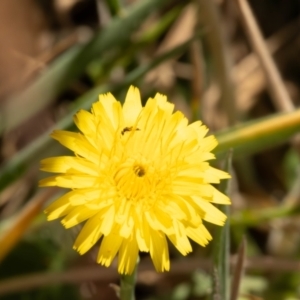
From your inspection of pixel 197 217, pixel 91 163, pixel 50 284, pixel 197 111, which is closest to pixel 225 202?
pixel 197 217

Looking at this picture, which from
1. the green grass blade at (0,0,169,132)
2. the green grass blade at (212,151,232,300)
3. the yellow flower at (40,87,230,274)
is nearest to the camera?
the yellow flower at (40,87,230,274)

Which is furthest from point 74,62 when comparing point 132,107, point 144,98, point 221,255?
point 221,255

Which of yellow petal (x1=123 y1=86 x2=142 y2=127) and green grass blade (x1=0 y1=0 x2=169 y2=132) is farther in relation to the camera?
green grass blade (x1=0 y1=0 x2=169 y2=132)

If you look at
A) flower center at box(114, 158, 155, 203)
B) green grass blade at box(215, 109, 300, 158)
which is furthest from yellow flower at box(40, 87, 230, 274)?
green grass blade at box(215, 109, 300, 158)

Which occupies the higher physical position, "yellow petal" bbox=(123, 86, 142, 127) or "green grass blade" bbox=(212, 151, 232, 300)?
"yellow petal" bbox=(123, 86, 142, 127)

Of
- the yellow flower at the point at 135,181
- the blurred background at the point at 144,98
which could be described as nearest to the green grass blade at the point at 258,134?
the blurred background at the point at 144,98

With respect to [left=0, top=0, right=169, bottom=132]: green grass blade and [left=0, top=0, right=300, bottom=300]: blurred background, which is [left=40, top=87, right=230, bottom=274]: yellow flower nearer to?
[left=0, top=0, right=300, bottom=300]: blurred background

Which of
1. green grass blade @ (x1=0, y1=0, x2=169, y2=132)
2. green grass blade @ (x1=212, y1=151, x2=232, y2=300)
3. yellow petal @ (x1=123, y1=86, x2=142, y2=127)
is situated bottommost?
green grass blade @ (x1=212, y1=151, x2=232, y2=300)

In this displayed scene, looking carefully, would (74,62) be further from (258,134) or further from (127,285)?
(127,285)

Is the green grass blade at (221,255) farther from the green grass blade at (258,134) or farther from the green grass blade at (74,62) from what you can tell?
the green grass blade at (74,62)
